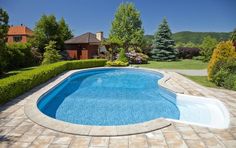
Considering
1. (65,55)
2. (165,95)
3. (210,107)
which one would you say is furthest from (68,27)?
(210,107)

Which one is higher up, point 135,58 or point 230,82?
point 135,58

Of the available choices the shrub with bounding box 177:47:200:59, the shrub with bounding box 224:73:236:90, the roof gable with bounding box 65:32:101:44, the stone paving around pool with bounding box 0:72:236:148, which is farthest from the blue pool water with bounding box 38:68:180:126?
the shrub with bounding box 177:47:200:59

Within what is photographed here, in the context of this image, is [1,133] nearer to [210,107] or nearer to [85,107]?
[85,107]

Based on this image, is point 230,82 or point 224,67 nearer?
point 230,82

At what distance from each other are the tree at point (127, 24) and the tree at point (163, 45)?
15.2 ft

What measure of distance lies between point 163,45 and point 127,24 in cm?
853

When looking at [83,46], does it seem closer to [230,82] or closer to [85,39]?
[85,39]

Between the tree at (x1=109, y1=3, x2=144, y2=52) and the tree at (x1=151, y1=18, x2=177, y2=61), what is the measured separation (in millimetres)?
4638

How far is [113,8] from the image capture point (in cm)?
3394

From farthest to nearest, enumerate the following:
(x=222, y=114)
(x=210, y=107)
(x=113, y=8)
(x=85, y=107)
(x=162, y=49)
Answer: (x=113, y=8) < (x=162, y=49) < (x=85, y=107) < (x=210, y=107) < (x=222, y=114)

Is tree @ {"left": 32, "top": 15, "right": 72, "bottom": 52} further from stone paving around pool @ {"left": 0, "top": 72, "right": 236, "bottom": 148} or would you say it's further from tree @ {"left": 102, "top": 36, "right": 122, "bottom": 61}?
stone paving around pool @ {"left": 0, "top": 72, "right": 236, "bottom": 148}

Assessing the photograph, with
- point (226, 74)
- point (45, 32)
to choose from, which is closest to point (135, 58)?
point (45, 32)

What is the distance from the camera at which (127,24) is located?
34031 millimetres

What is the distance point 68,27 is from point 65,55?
670 cm
